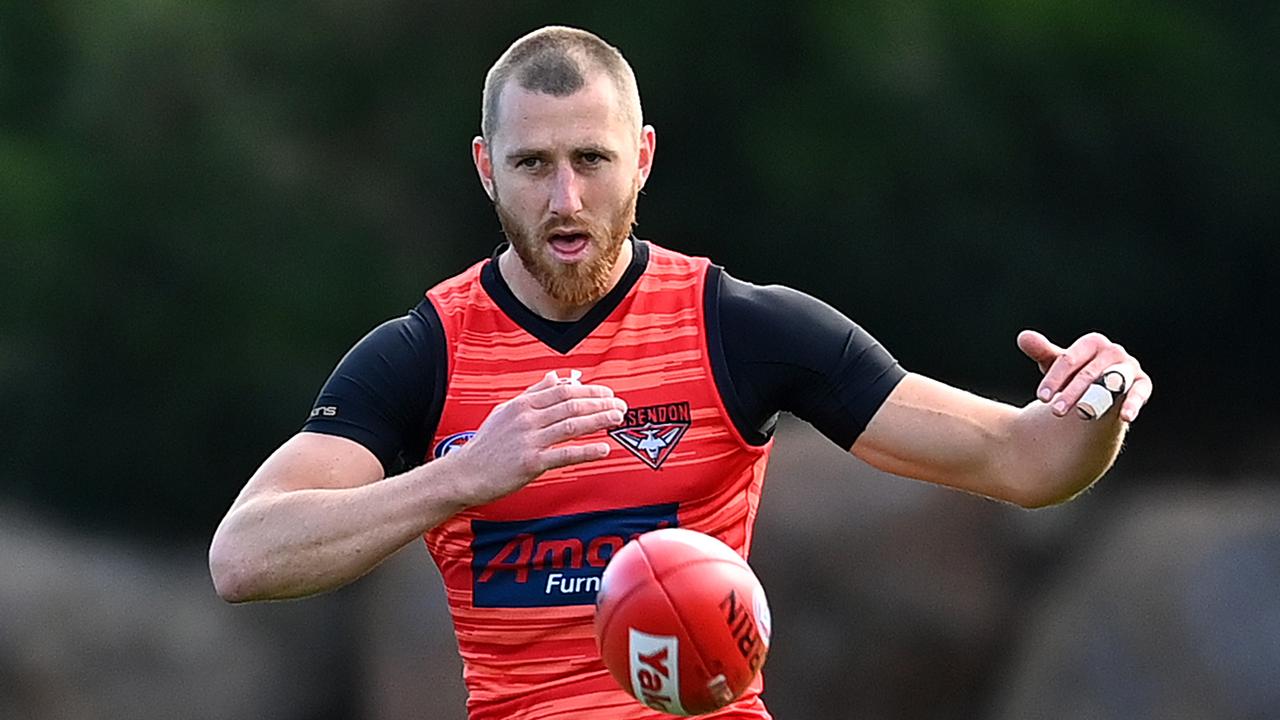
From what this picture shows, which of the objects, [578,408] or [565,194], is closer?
[578,408]

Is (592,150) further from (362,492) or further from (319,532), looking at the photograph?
(319,532)

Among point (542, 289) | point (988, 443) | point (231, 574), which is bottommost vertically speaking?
point (231, 574)

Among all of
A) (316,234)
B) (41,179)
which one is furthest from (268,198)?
(41,179)

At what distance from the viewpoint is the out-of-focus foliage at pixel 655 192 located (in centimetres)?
875

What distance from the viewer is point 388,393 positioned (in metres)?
4.63

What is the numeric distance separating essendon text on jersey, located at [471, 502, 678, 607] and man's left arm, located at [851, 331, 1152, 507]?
509mm

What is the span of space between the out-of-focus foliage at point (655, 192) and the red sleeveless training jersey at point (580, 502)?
4.17 meters

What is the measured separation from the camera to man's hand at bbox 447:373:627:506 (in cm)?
396

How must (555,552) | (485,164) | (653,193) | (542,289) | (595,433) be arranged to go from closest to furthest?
(595,433)
(555,552)
(542,289)
(485,164)
(653,193)

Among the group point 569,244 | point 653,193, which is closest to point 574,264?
point 569,244

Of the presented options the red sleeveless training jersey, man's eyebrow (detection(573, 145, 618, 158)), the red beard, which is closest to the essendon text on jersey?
the red sleeveless training jersey

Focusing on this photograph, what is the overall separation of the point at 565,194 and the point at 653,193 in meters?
4.34

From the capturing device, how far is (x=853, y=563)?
331 inches

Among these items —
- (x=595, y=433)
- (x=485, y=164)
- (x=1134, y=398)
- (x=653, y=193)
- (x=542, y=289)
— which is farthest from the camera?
(x=653, y=193)
